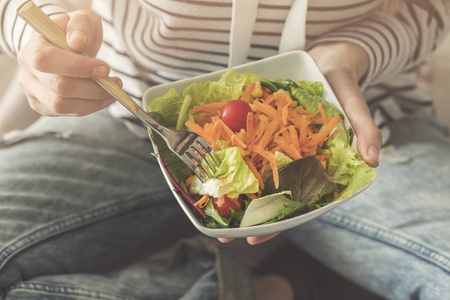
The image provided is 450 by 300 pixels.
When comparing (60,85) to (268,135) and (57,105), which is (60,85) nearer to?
(57,105)

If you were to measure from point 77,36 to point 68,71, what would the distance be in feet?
0.20

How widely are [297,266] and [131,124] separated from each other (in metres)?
0.70

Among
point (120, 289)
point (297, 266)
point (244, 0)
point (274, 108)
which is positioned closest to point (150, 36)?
point (244, 0)

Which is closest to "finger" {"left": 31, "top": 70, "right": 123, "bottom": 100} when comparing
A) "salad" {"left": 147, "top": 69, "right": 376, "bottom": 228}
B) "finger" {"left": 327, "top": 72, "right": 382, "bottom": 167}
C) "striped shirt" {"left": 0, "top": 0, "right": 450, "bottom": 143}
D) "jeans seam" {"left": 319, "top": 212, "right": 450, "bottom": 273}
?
"salad" {"left": 147, "top": 69, "right": 376, "bottom": 228}

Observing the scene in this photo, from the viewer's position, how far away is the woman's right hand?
62 centimetres

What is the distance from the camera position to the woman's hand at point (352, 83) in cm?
71

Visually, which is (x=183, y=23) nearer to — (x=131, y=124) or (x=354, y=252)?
(x=131, y=124)

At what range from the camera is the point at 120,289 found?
0.93 m

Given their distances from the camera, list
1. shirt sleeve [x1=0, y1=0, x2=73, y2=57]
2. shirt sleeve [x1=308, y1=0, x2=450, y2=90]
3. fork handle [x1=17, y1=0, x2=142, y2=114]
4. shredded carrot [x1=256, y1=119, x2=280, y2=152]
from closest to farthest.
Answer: fork handle [x1=17, y1=0, x2=142, y2=114] < shredded carrot [x1=256, y1=119, x2=280, y2=152] < shirt sleeve [x1=0, y1=0, x2=73, y2=57] < shirt sleeve [x1=308, y1=0, x2=450, y2=90]

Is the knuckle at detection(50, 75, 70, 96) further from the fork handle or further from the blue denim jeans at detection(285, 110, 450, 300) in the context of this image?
the blue denim jeans at detection(285, 110, 450, 300)

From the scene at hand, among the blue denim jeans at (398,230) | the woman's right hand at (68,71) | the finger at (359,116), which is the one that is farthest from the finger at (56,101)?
the blue denim jeans at (398,230)

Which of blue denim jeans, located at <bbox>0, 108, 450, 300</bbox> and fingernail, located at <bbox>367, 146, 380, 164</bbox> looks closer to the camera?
fingernail, located at <bbox>367, 146, 380, 164</bbox>

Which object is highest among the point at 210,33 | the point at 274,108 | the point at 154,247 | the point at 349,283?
the point at 210,33

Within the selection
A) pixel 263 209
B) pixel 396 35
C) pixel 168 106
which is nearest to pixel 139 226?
pixel 168 106
